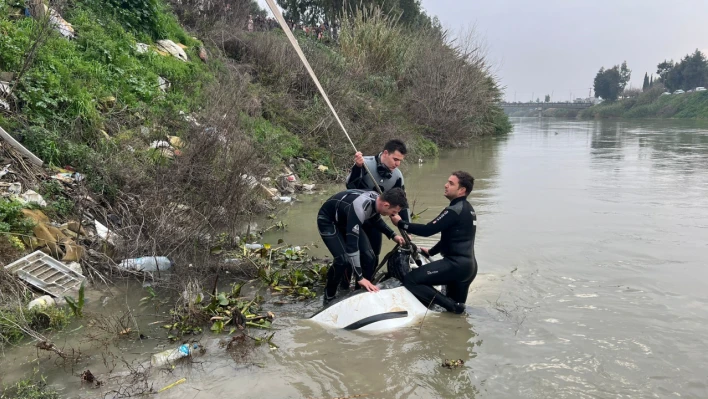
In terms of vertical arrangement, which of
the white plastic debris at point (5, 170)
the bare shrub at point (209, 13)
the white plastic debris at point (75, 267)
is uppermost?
the bare shrub at point (209, 13)

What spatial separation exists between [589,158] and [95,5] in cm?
1838

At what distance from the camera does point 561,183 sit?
45.9 feet

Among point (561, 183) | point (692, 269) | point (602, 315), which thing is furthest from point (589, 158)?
point (602, 315)

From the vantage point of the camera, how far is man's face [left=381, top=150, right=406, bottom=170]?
5.65 m

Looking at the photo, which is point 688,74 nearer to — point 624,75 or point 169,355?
point 624,75

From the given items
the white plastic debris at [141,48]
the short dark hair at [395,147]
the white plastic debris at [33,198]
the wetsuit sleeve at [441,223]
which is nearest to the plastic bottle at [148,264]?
the white plastic debris at [33,198]

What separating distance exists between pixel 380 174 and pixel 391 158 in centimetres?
31

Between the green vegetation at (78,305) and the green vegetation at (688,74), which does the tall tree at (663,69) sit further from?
the green vegetation at (78,305)

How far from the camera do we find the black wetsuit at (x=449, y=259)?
4.97 meters

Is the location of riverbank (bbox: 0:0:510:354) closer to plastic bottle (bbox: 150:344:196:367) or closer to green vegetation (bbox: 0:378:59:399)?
green vegetation (bbox: 0:378:59:399)

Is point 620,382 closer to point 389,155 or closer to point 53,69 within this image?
point 389,155

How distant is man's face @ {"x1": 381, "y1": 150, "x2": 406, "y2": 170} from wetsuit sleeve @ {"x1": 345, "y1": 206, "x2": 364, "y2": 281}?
1056 millimetres

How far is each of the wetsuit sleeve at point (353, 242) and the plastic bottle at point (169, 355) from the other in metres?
1.69

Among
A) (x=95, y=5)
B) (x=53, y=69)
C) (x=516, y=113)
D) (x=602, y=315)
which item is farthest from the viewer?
(x=516, y=113)
